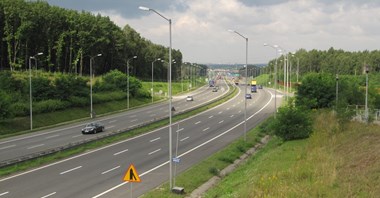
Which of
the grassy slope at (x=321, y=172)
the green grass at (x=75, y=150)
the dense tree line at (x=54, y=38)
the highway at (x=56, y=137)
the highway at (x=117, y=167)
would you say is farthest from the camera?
the dense tree line at (x=54, y=38)

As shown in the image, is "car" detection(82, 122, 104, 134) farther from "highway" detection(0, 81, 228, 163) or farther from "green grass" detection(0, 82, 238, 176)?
"green grass" detection(0, 82, 238, 176)

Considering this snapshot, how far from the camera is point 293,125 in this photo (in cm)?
4006

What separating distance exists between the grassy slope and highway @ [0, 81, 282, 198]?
5457 millimetres

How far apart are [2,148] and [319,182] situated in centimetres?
3234

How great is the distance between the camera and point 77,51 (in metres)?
103

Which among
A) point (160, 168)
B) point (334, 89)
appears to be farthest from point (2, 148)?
point (334, 89)

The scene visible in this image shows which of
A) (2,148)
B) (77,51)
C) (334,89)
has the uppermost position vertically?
(77,51)

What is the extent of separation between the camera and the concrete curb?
25027 millimetres

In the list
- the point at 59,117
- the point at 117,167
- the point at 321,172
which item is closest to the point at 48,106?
the point at 59,117

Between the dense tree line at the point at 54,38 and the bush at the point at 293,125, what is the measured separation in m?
63.9

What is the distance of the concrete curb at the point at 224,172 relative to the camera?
25.0 meters

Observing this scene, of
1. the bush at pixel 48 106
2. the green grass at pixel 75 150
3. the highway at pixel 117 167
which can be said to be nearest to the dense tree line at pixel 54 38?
the bush at pixel 48 106

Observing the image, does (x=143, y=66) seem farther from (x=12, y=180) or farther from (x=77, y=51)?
(x=12, y=180)

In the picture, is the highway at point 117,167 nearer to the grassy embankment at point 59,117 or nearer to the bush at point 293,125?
the bush at point 293,125
